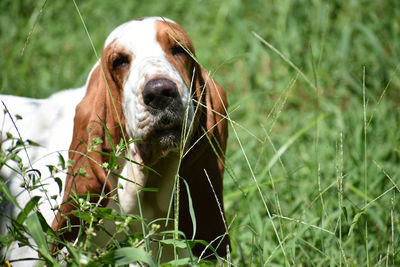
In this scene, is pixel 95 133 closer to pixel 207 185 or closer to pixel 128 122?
pixel 128 122

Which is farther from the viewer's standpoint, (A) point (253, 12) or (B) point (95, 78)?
(A) point (253, 12)

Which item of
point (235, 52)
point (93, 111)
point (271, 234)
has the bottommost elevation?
point (271, 234)

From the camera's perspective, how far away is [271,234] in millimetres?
3254

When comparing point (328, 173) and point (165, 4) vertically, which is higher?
point (165, 4)

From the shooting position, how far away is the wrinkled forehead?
244 centimetres

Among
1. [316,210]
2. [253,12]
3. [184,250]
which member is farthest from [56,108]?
[253,12]

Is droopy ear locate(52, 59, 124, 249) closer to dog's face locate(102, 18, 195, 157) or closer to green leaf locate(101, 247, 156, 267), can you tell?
dog's face locate(102, 18, 195, 157)

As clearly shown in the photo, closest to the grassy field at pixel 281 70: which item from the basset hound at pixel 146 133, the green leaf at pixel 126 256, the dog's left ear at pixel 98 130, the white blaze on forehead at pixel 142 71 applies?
the basset hound at pixel 146 133

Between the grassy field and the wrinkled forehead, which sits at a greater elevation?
the wrinkled forehead

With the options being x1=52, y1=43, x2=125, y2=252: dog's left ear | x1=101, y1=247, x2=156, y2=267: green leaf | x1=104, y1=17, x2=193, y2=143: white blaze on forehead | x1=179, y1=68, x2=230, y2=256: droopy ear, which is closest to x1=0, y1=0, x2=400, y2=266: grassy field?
x1=179, y1=68, x2=230, y2=256: droopy ear

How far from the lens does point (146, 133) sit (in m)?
2.29

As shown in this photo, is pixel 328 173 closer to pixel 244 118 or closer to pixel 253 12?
pixel 244 118

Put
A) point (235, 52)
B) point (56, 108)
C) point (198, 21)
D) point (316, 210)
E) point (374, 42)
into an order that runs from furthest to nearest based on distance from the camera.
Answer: point (198, 21)
point (235, 52)
point (374, 42)
point (316, 210)
point (56, 108)

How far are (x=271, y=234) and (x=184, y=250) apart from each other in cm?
64
